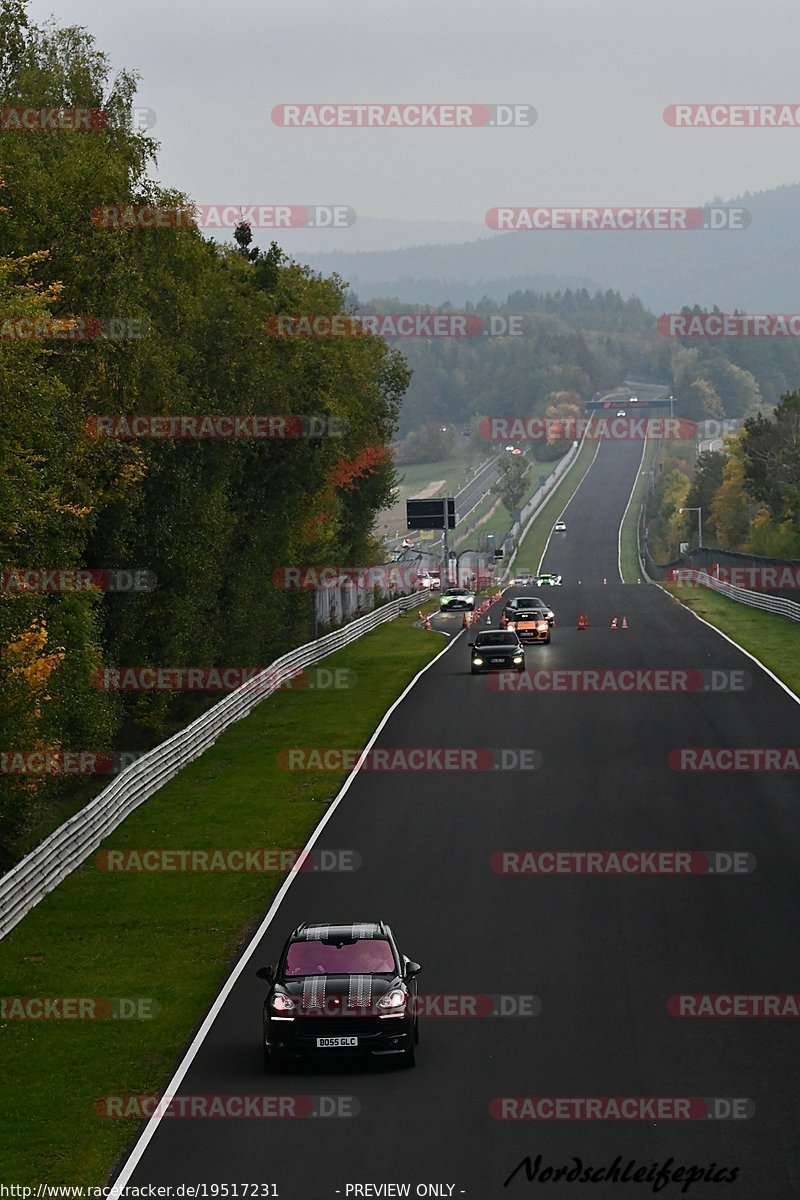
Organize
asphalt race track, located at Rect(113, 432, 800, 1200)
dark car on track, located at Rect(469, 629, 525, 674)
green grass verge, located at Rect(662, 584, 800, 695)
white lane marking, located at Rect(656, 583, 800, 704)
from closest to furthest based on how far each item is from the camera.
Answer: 1. asphalt race track, located at Rect(113, 432, 800, 1200)
2. white lane marking, located at Rect(656, 583, 800, 704)
3. dark car on track, located at Rect(469, 629, 525, 674)
4. green grass verge, located at Rect(662, 584, 800, 695)

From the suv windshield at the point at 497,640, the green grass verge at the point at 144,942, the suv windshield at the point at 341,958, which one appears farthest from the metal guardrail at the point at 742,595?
the suv windshield at the point at 341,958

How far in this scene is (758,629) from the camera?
68688 mm

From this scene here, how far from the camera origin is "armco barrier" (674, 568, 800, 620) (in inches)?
2876

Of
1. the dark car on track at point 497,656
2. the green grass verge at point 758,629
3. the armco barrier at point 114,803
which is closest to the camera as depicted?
the armco barrier at point 114,803

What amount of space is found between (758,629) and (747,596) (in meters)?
14.2

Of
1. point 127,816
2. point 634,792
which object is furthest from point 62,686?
point 634,792

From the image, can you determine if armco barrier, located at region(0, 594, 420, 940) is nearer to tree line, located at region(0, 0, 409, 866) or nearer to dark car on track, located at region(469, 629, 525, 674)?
tree line, located at region(0, 0, 409, 866)

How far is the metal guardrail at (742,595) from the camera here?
240ft

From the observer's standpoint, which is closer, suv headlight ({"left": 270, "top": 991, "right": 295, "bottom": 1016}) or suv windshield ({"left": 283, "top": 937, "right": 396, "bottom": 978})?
suv headlight ({"left": 270, "top": 991, "right": 295, "bottom": 1016})

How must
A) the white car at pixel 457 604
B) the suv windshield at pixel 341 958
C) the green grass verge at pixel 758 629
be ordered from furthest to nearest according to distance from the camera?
the white car at pixel 457 604 < the green grass verge at pixel 758 629 < the suv windshield at pixel 341 958

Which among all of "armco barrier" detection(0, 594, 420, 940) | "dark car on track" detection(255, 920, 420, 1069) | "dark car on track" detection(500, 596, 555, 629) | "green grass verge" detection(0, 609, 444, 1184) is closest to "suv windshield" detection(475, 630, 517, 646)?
"armco barrier" detection(0, 594, 420, 940)

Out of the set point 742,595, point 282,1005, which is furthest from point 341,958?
point 742,595

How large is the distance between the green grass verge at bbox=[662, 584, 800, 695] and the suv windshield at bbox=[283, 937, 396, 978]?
1268 inches

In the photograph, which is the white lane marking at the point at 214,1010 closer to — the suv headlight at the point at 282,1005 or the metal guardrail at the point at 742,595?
the suv headlight at the point at 282,1005
